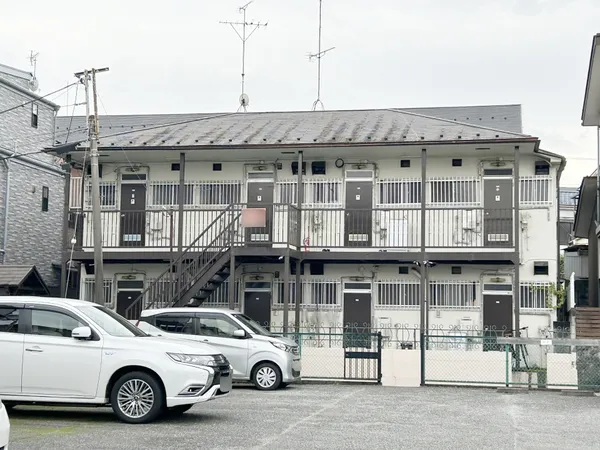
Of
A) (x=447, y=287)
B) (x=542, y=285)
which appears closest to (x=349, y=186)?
(x=447, y=287)

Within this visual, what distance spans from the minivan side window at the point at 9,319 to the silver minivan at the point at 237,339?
19.2 feet

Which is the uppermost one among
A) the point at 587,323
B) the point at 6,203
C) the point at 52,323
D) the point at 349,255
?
the point at 6,203

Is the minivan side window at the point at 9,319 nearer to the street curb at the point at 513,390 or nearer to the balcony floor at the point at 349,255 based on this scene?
Result: the street curb at the point at 513,390

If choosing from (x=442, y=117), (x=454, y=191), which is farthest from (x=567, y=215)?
(x=454, y=191)

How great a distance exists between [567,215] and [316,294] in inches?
913

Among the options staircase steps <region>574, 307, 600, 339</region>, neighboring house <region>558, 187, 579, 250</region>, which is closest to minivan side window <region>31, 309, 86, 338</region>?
staircase steps <region>574, 307, 600, 339</region>

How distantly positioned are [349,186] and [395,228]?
202 centimetres

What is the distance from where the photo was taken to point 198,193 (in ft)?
83.4

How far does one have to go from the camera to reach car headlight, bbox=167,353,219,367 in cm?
1155

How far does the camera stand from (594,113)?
21.9 meters

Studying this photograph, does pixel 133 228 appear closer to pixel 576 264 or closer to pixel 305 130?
pixel 305 130

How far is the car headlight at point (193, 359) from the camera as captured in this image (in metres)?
11.6

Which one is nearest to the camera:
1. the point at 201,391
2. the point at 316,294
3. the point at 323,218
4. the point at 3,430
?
the point at 3,430

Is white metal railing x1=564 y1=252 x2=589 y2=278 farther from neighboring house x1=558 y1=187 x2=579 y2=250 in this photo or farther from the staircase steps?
the staircase steps
